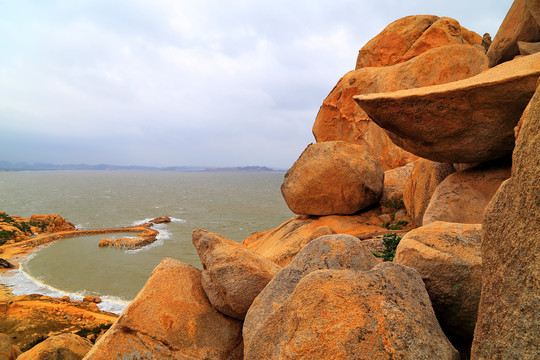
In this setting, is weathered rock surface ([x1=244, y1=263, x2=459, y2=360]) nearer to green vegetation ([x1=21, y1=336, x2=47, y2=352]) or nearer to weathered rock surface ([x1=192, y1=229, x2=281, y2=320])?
weathered rock surface ([x1=192, y1=229, x2=281, y2=320])

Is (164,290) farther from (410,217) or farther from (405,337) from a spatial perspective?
(410,217)

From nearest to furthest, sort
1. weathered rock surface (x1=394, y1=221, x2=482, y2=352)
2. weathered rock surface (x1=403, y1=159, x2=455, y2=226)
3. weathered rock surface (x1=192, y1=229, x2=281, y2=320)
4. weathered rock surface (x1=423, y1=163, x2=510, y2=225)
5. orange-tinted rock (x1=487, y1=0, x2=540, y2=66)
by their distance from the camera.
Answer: weathered rock surface (x1=394, y1=221, x2=482, y2=352), weathered rock surface (x1=192, y1=229, x2=281, y2=320), weathered rock surface (x1=423, y1=163, x2=510, y2=225), weathered rock surface (x1=403, y1=159, x2=455, y2=226), orange-tinted rock (x1=487, y1=0, x2=540, y2=66)

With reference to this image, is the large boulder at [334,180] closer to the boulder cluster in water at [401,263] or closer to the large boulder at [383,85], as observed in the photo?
the boulder cluster in water at [401,263]

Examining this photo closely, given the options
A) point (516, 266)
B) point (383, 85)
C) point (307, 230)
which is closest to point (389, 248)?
point (307, 230)

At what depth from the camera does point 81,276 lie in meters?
21.3

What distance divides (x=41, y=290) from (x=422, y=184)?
21.8 metres

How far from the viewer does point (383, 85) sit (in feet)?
56.9

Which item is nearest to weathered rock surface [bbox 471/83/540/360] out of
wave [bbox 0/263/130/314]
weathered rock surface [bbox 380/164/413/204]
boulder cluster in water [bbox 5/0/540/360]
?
boulder cluster in water [bbox 5/0/540/360]

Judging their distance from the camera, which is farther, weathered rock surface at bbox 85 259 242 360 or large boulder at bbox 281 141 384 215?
large boulder at bbox 281 141 384 215

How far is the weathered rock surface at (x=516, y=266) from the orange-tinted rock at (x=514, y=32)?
34.3 ft

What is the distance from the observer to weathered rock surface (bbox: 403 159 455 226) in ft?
28.9

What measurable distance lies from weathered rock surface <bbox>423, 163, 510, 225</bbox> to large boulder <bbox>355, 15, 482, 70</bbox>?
16.3m

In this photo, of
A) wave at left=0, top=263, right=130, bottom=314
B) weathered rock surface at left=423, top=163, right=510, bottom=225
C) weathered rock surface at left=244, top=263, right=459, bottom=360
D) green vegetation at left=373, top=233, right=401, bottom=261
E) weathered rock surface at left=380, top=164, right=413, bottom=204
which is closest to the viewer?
weathered rock surface at left=244, top=263, right=459, bottom=360

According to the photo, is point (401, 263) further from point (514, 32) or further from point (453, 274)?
point (514, 32)
